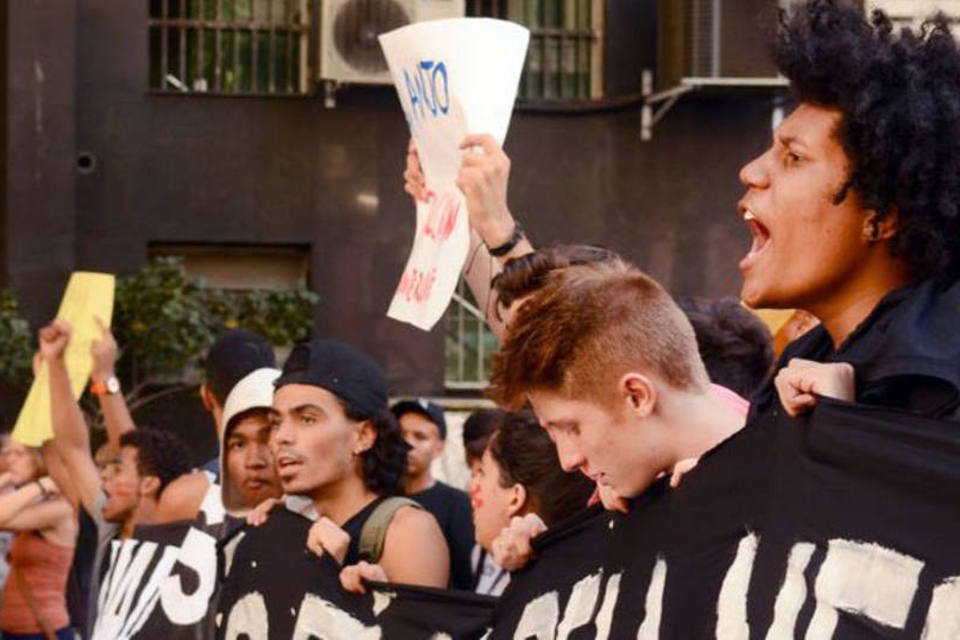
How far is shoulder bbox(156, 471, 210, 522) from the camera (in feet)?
24.7

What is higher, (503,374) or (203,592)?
(503,374)

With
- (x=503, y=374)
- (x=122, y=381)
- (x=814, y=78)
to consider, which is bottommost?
(x=122, y=381)

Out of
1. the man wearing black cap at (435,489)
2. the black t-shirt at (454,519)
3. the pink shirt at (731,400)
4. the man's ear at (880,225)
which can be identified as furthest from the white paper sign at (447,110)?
the black t-shirt at (454,519)

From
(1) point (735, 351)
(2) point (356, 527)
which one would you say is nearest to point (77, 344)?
(2) point (356, 527)

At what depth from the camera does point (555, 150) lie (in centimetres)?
2156

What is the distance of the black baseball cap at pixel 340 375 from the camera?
20.5ft

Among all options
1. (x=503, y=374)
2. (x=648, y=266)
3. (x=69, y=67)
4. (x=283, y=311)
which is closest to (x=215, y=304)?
(x=283, y=311)

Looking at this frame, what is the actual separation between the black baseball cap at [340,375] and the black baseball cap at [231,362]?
1138 millimetres

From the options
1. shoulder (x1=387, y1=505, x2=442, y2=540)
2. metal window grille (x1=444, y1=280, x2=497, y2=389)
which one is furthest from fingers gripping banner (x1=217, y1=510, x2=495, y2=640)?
metal window grille (x1=444, y1=280, x2=497, y2=389)

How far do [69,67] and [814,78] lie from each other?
1773 cm

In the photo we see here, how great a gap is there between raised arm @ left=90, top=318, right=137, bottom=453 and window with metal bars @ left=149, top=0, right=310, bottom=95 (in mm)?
11491

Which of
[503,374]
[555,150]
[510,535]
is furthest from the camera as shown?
[555,150]

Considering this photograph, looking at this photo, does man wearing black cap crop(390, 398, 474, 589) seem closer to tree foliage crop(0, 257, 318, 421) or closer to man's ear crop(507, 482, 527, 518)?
man's ear crop(507, 482, 527, 518)

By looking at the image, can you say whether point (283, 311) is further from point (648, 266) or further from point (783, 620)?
point (783, 620)
